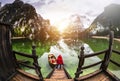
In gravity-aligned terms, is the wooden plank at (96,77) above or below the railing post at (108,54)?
below

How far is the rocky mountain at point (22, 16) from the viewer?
63219 millimetres

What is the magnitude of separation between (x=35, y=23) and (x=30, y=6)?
8307 millimetres

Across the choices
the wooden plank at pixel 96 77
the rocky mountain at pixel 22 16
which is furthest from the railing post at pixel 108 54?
the rocky mountain at pixel 22 16

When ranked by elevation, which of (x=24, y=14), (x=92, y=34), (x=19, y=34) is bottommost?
(x=92, y=34)

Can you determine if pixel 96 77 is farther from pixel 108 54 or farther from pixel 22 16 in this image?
pixel 22 16

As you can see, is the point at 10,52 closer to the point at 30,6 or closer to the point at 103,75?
the point at 103,75

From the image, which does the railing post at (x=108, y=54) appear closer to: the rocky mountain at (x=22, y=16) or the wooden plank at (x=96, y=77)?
the wooden plank at (x=96, y=77)

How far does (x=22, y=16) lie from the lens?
223 ft

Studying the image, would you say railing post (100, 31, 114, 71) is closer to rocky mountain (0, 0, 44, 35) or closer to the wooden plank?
the wooden plank

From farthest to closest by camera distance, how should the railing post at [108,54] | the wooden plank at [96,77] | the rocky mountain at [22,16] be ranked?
1. the rocky mountain at [22,16]
2. the railing post at [108,54]
3. the wooden plank at [96,77]

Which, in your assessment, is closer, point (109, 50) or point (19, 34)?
point (109, 50)

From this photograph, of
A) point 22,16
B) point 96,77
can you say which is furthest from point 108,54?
point 22,16

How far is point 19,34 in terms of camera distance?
65.9 m

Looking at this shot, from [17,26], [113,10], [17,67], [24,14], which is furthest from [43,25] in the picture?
[17,67]
